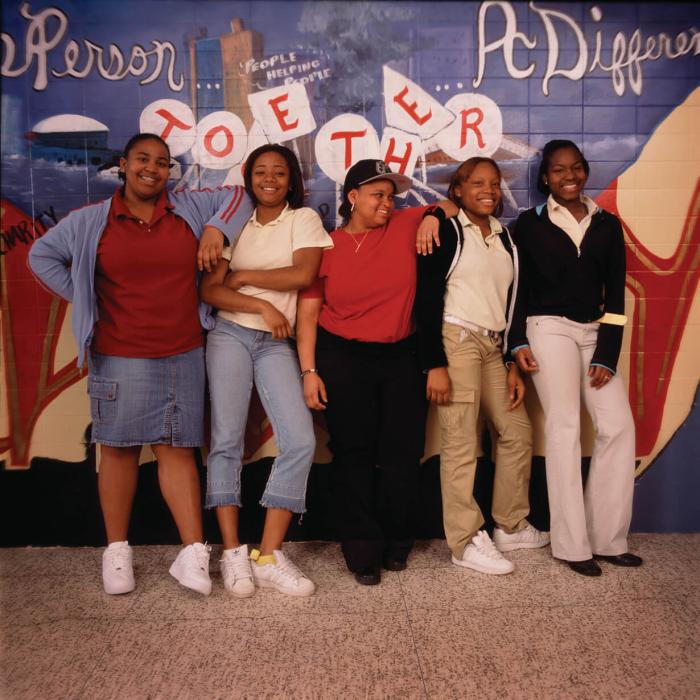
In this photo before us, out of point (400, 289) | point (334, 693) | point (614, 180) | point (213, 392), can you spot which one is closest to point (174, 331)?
point (213, 392)

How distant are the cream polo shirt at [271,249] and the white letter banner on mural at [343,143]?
39cm

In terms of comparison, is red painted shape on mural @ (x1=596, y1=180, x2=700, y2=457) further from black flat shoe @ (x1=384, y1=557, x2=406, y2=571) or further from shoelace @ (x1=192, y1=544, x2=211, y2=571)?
shoelace @ (x1=192, y1=544, x2=211, y2=571)

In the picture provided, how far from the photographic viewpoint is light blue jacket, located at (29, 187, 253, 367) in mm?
2703

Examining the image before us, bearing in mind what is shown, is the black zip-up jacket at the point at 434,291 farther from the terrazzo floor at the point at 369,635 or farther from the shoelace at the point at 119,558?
the shoelace at the point at 119,558

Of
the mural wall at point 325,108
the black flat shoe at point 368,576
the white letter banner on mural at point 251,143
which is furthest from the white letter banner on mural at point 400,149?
the black flat shoe at point 368,576

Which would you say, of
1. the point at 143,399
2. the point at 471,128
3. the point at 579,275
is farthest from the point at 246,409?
the point at 471,128

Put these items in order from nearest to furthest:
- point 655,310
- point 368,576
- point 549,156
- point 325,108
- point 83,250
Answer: point 83,250 → point 368,576 → point 549,156 → point 325,108 → point 655,310

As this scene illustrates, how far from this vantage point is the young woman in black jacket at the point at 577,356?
2.95 meters

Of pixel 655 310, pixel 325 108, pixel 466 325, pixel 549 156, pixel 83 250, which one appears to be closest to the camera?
pixel 83 250

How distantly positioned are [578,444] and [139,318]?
2019mm

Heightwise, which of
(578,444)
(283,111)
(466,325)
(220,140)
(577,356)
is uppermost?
(283,111)

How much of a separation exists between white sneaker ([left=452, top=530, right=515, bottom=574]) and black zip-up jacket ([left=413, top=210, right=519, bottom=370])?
2.71 ft

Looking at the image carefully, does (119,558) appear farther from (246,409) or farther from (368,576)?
(368,576)

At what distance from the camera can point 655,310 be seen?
329 centimetres
